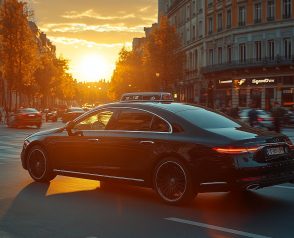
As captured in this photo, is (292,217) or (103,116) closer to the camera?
(292,217)

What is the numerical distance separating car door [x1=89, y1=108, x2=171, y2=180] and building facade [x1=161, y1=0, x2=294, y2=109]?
151ft

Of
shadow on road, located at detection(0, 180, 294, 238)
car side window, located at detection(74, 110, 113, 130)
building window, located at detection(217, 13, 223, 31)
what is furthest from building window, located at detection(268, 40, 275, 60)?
shadow on road, located at detection(0, 180, 294, 238)

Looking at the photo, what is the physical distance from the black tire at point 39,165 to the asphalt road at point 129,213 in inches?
7.6

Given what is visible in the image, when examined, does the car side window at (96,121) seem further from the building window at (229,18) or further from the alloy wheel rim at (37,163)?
the building window at (229,18)

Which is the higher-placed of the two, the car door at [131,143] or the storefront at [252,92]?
the storefront at [252,92]

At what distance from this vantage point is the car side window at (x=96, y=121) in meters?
9.80

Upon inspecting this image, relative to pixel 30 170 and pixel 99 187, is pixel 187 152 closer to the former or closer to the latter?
pixel 99 187

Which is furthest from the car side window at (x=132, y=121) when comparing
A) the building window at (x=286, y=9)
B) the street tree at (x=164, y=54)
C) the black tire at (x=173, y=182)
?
the street tree at (x=164, y=54)

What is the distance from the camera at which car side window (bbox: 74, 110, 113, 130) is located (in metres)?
9.80

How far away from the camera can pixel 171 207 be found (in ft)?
27.3

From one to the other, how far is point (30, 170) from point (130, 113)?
2.56 metres

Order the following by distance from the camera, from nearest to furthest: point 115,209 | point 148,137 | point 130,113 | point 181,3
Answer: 1. point 115,209
2. point 148,137
3. point 130,113
4. point 181,3

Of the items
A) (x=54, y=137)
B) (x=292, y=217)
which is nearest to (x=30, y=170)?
(x=54, y=137)

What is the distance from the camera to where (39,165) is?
1077 cm
